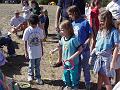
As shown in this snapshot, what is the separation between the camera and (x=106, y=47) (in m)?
6.11

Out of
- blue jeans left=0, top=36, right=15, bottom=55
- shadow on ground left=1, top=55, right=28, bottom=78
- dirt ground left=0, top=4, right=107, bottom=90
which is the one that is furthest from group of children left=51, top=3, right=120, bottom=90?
blue jeans left=0, top=36, right=15, bottom=55

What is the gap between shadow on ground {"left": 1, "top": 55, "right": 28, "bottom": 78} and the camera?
858cm

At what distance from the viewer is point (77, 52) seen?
247 inches

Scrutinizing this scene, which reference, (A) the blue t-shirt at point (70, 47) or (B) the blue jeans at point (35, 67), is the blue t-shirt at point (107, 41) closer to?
(A) the blue t-shirt at point (70, 47)

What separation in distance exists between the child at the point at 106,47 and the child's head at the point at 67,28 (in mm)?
483

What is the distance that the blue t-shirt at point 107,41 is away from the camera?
5957 mm

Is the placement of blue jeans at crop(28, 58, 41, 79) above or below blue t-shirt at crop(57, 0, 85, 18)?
below

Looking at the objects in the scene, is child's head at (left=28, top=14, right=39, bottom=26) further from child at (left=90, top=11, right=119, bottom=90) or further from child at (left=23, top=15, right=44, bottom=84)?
child at (left=90, top=11, right=119, bottom=90)

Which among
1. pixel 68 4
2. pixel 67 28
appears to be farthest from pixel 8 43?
pixel 67 28

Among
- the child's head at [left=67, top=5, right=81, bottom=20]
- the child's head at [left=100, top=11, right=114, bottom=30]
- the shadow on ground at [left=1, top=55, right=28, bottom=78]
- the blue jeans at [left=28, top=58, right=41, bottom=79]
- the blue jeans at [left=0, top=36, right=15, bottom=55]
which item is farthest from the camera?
the blue jeans at [left=0, top=36, right=15, bottom=55]

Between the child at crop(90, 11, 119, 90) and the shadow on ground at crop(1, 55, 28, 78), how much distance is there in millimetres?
2697

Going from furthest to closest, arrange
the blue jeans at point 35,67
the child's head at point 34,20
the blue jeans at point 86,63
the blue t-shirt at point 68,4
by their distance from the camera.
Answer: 1. the blue jeans at point 35,67
2. the blue t-shirt at point 68,4
3. the child's head at point 34,20
4. the blue jeans at point 86,63

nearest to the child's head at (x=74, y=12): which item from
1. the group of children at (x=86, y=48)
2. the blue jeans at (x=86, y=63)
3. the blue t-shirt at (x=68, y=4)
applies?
the group of children at (x=86, y=48)

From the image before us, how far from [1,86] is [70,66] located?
1.50 m
